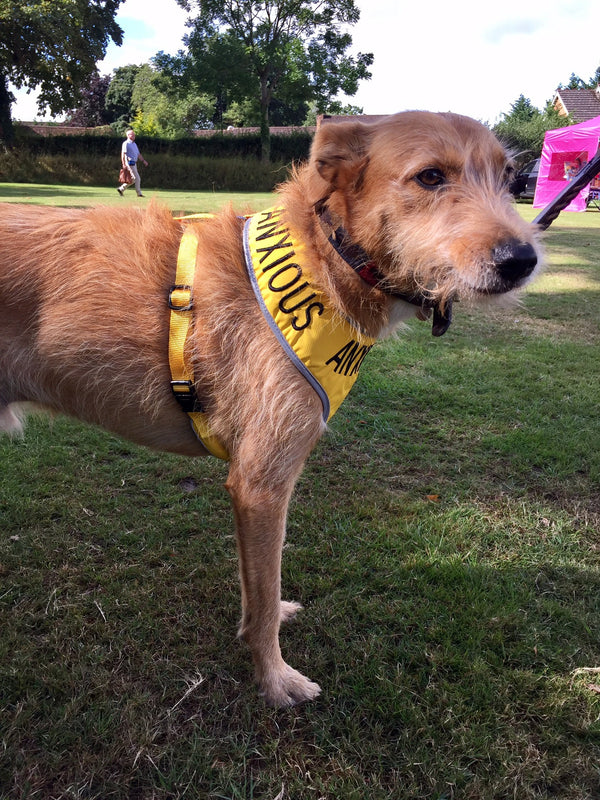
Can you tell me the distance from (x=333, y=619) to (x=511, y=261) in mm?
1785

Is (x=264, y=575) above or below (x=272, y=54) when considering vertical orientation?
below

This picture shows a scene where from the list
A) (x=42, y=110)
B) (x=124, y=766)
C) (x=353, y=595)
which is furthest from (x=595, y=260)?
(x=42, y=110)

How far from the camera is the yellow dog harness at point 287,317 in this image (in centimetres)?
197

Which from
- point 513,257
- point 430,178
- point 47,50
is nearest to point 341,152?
point 430,178

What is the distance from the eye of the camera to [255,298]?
2059 mm

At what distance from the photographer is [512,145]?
2.40m

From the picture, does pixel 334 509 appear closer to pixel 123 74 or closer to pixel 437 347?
pixel 437 347

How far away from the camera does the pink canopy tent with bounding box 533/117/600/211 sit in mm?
23203

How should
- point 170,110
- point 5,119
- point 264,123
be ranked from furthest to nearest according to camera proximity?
point 170,110, point 264,123, point 5,119

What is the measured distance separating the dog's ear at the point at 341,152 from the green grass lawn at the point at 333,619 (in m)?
1.07

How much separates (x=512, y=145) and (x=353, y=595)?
Result: 225 cm

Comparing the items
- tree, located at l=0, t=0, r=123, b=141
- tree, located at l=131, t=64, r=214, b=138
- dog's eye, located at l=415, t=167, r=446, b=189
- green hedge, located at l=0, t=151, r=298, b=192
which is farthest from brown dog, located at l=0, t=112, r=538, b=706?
tree, located at l=131, t=64, r=214, b=138

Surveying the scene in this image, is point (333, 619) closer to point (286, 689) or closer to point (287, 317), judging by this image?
point (286, 689)

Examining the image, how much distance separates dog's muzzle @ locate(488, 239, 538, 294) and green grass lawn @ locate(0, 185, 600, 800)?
162 cm
